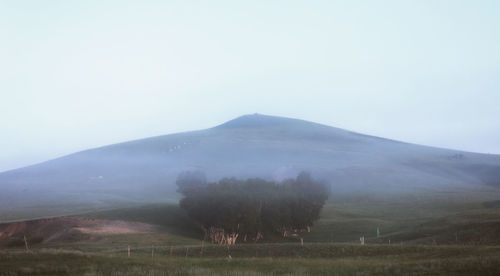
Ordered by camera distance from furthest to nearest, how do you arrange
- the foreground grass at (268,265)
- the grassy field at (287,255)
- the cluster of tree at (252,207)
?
the cluster of tree at (252,207) → the grassy field at (287,255) → the foreground grass at (268,265)

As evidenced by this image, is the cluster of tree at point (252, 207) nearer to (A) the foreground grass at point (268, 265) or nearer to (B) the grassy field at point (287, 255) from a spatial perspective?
(B) the grassy field at point (287, 255)

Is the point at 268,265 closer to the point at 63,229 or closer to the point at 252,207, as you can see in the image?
the point at 252,207

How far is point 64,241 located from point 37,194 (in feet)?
338

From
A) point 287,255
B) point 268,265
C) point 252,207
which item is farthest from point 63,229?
point 268,265

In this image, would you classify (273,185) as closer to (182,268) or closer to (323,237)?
(323,237)

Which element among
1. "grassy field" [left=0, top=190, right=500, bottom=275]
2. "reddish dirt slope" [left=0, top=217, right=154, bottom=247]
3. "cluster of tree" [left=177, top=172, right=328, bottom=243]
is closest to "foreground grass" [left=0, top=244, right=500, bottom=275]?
"grassy field" [left=0, top=190, right=500, bottom=275]

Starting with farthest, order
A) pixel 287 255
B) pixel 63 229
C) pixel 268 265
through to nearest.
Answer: pixel 63 229 → pixel 287 255 → pixel 268 265

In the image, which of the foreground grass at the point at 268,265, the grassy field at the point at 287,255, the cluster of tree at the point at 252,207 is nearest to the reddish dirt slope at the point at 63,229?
the grassy field at the point at 287,255

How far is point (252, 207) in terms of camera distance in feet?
251

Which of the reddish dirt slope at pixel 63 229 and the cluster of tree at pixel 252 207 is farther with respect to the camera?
the cluster of tree at pixel 252 207

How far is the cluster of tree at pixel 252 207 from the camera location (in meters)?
74.2

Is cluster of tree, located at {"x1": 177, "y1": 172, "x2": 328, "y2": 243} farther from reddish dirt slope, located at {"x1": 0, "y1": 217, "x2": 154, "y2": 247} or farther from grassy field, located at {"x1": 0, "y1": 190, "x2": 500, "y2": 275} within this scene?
reddish dirt slope, located at {"x1": 0, "y1": 217, "x2": 154, "y2": 247}

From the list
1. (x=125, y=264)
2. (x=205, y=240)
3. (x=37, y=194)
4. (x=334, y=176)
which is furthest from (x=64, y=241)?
(x=334, y=176)

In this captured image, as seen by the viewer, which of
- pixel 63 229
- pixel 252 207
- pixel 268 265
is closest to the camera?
pixel 268 265
